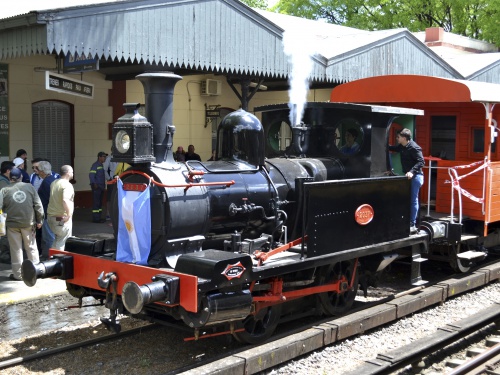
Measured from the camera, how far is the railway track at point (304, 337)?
5.36m

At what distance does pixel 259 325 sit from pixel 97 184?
299 inches


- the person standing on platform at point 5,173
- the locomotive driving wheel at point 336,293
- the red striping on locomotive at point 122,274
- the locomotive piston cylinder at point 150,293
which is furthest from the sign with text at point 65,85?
the locomotive piston cylinder at point 150,293

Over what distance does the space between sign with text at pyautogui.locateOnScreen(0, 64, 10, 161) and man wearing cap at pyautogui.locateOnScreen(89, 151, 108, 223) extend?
65.9 inches

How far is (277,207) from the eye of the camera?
6422 mm

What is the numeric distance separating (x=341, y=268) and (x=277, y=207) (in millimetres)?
1096

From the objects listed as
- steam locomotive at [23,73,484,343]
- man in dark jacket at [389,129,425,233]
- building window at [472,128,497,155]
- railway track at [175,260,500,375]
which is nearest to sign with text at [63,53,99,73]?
steam locomotive at [23,73,484,343]

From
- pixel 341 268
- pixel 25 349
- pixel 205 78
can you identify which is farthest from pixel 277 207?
pixel 205 78

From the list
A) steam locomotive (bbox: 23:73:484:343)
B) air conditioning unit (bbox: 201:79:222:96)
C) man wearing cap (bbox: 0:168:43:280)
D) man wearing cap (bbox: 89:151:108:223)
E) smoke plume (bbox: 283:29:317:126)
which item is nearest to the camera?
steam locomotive (bbox: 23:73:484:343)

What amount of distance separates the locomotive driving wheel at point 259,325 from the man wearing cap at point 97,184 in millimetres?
7506

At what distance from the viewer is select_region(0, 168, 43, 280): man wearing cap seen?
8062 millimetres

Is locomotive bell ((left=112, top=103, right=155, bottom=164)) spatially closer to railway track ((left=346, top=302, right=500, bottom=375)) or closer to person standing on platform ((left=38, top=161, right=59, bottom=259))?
railway track ((left=346, top=302, right=500, bottom=375))

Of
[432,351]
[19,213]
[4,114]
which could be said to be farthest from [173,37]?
[432,351]

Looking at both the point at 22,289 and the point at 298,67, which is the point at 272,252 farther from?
the point at 298,67

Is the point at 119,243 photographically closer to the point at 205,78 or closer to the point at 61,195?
the point at 61,195
